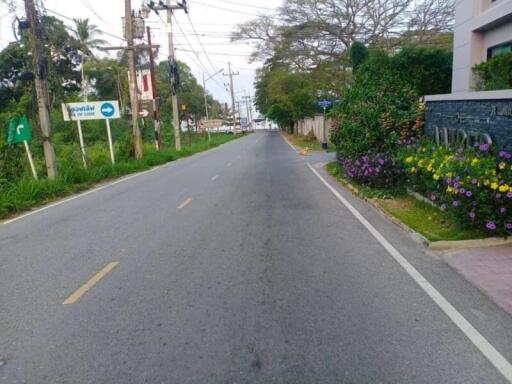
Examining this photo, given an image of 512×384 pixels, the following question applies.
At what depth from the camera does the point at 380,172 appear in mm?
11461

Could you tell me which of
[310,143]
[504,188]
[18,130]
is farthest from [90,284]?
[310,143]

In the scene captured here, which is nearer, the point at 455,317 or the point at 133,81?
the point at 455,317

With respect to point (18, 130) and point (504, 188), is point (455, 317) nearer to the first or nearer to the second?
point (504, 188)

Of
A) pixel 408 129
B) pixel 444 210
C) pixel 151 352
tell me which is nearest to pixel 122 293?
pixel 151 352

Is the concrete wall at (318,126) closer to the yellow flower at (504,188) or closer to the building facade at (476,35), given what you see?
the building facade at (476,35)

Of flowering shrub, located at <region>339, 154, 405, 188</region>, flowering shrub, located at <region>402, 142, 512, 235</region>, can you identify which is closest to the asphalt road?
flowering shrub, located at <region>402, 142, 512, 235</region>

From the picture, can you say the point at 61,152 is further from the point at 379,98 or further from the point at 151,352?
the point at 151,352

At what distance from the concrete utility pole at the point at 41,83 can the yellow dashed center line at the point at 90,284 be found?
10.1 metres

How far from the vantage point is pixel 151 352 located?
156 inches

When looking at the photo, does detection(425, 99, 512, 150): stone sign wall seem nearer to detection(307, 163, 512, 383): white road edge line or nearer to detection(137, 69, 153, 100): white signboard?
detection(307, 163, 512, 383): white road edge line

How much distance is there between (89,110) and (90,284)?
15.6 metres

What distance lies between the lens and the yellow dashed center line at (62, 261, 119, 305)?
5251 millimetres

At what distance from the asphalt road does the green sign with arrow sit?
6639 millimetres

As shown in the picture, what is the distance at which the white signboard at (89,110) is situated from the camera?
768 inches
